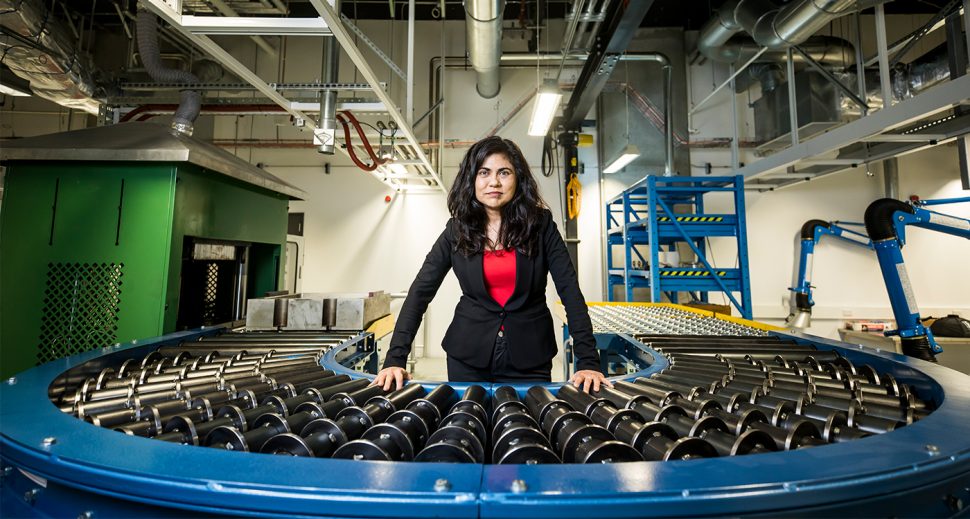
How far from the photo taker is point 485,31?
313cm

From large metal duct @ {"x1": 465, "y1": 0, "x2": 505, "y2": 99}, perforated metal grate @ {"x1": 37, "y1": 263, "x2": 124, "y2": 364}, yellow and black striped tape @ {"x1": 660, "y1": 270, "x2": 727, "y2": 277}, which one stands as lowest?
perforated metal grate @ {"x1": 37, "y1": 263, "x2": 124, "y2": 364}

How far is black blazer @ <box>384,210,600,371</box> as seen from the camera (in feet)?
4.59

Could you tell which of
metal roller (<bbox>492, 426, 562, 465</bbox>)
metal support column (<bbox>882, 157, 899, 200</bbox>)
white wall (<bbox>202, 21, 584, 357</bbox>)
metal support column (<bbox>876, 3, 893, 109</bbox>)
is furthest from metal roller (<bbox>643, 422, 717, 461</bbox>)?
metal support column (<bbox>882, 157, 899, 200</bbox>)

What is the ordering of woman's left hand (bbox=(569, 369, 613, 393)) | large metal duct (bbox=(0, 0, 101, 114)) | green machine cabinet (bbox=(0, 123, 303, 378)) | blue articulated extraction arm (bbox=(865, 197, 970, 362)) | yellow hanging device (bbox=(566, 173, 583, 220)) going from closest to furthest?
woman's left hand (bbox=(569, 369, 613, 393)) < green machine cabinet (bbox=(0, 123, 303, 378)) < large metal duct (bbox=(0, 0, 101, 114)) < blue articulated extraction arm (bbox=(865, 197, 970, 362)) < yellow hanging device (bbox=(566, 173, 583, 220))

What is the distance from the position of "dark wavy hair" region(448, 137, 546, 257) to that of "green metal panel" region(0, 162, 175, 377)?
143cm

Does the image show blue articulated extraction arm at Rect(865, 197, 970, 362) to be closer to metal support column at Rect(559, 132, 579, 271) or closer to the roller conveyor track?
metal support column at Rect(559, 132, 579, 271)

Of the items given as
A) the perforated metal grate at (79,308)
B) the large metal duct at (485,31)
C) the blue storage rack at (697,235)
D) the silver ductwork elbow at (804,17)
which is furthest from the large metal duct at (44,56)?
the silver ductwork elbow at (804,17)

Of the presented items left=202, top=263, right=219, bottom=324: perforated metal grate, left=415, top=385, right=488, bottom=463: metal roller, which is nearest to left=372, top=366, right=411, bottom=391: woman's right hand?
left=415, top=385, right=488, bottom=463: metal roller

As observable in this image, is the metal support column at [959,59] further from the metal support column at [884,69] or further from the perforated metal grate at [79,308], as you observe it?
the perforated metal grate at [79,308]

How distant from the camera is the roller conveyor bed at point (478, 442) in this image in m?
0.50

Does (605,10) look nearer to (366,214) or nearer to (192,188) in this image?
(192,188)

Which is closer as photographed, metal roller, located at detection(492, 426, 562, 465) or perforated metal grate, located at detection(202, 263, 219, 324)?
metal roller, located at detection(492, 426, 562, 465)

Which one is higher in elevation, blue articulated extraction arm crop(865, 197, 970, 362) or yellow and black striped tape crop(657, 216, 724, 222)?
yellow and black striped tape crop(657, 216, 724, 222)

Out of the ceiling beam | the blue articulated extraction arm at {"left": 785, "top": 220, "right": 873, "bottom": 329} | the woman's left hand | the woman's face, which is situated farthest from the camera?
the blue articulated extraction arm at {"left": 785, "top": 220, "right": 873, "bottom": 329}
